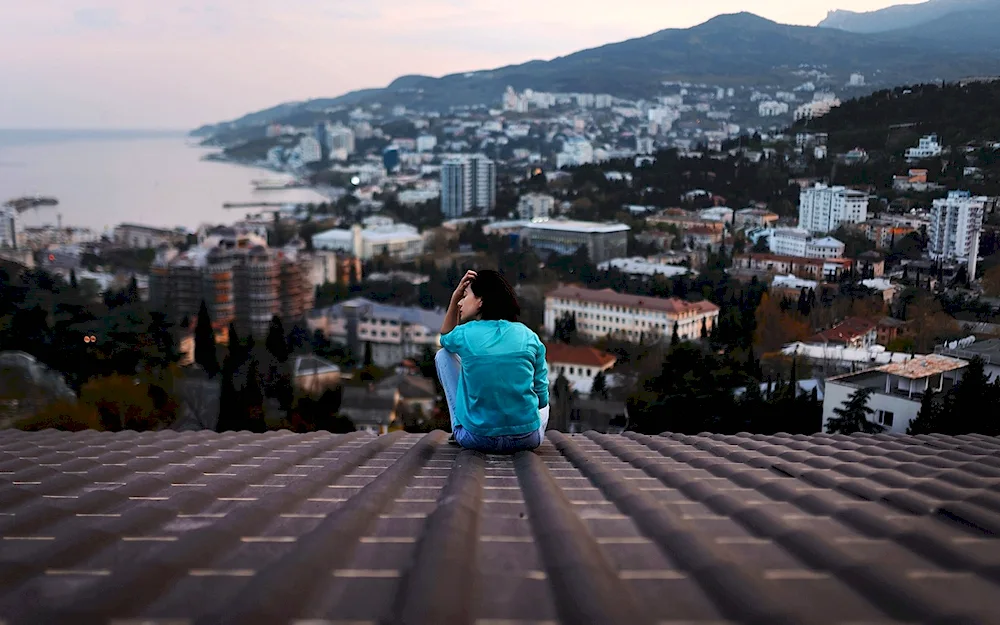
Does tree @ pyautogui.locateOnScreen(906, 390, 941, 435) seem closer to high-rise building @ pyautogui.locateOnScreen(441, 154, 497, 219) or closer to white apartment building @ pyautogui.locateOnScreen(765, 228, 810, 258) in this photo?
white apartment building @ pyautogui.locateOnScreen(765, 228, 810, 258)

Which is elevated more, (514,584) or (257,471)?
(514,584)

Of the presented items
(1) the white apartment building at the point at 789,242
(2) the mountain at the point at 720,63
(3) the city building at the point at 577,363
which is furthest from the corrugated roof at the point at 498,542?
(2) the mountain at the point at 720,63

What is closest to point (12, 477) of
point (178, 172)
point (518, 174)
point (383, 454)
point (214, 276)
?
point (383, 454)

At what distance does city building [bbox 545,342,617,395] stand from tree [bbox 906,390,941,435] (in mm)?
6001

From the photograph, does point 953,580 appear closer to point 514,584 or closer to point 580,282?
point 514,584

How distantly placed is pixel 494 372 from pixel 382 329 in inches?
555

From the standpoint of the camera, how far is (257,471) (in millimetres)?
1304

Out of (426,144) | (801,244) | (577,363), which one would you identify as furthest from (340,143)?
(577,363)

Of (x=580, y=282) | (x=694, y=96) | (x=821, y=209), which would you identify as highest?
(x=694, y=96)

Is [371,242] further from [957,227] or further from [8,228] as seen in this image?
[957,227]

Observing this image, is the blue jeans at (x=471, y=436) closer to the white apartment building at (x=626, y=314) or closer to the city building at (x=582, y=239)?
the white apartment building at (x=626, y=314)

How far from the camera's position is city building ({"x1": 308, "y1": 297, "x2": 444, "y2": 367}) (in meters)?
15.0

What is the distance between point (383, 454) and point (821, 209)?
17.6 metres

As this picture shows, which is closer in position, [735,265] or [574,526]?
[574,526]
